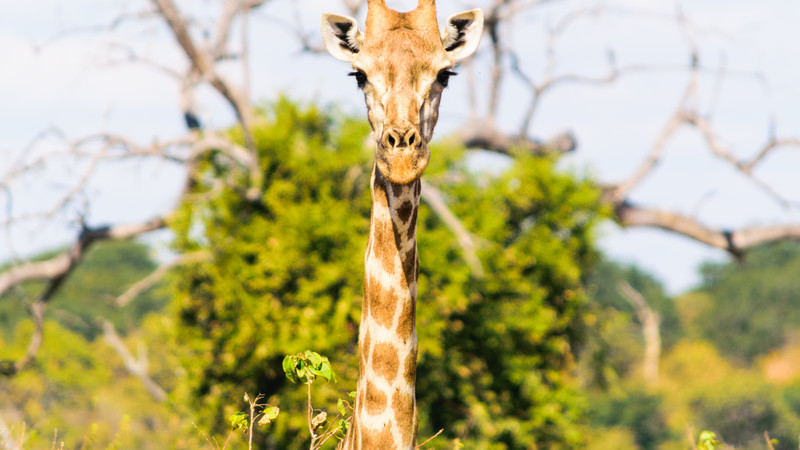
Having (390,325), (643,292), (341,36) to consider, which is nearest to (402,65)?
(341,36)

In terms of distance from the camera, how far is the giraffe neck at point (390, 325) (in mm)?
4953

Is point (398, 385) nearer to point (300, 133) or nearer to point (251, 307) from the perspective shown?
point (251, 307)

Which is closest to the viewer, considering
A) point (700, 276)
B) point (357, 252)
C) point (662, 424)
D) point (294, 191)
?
point (357, 252)

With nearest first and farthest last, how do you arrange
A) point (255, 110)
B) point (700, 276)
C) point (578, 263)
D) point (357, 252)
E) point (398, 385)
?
point (398, 385), point (357, 252), point (255, 110), point (578, 263), point (700, 276)

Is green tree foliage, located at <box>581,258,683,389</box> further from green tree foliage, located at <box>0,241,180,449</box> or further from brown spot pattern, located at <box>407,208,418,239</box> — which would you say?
brown spot pattern, located at <box>407,208,418,239</box>

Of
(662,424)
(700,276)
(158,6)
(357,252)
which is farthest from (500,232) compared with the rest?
(700,276)

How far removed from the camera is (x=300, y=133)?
13930 millimetres

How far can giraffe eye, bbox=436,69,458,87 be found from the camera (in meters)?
5.09

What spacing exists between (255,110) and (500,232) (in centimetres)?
463

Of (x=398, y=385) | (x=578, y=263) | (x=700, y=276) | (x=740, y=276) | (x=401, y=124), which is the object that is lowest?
(x=700, y=276)

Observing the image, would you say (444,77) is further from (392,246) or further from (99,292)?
(99,292)

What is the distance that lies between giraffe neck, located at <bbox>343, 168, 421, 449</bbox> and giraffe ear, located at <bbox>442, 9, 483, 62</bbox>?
966 millimetres

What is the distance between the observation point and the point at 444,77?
16.8ft

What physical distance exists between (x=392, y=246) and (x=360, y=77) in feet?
3.34
